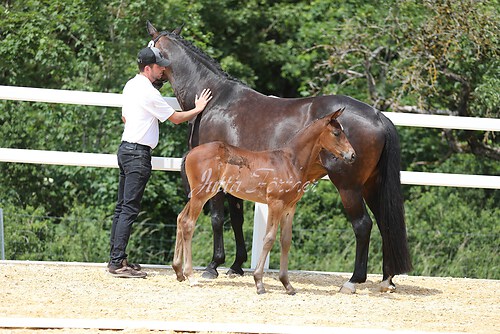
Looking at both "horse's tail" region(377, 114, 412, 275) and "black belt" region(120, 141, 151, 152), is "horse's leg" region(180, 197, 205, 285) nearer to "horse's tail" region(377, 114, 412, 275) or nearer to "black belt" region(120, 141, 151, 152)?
"black belt" region(120, 141, 151, 152)

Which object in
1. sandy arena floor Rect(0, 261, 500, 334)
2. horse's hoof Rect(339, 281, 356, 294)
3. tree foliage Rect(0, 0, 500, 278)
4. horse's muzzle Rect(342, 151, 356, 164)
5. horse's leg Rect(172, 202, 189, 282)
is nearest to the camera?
sandy arena floor Rect(0, 261, 500, 334)

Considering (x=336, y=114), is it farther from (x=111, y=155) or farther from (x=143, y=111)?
(x=111, y=155)

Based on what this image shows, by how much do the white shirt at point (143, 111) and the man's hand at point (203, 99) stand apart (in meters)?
0.34

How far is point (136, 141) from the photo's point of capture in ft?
25.0

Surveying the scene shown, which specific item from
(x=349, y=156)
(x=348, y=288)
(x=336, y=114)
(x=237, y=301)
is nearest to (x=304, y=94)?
(x=348, y=288)

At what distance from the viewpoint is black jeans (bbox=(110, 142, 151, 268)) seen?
7625 millimetres

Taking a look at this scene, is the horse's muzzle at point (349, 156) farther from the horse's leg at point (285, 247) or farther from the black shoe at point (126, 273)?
the black shoe at point (126, 273)

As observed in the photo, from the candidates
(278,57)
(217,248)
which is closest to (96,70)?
(278,57)

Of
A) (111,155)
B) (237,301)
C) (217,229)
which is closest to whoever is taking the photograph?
(237,301)

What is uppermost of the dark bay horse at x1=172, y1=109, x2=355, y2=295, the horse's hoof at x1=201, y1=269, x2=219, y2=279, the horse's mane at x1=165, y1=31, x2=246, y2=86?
the horse's mane at x1=165, y1=31, x2=246, y2=86

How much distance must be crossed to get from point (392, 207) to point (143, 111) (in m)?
2.31

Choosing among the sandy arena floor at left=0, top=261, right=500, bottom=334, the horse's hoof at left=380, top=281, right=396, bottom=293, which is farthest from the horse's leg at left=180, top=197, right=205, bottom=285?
the horse's hoof at left=380, top=281, right=396, bottom=293

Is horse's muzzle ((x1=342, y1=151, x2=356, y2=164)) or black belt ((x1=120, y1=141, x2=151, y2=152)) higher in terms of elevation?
horse's muzzle ((x1=342, y1=151, x2=356, y2=164))

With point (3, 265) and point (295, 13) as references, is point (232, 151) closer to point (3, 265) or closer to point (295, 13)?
point (3, 265)
